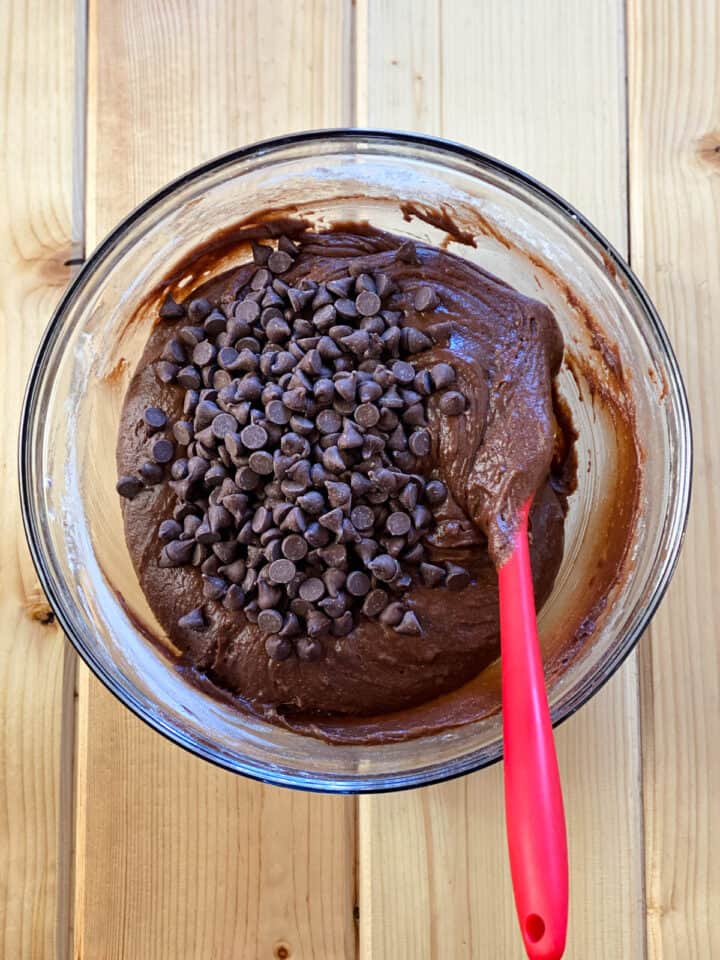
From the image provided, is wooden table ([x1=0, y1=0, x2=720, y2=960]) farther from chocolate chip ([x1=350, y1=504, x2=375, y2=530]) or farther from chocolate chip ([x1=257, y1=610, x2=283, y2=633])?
chocolate chip ([x1=350, y1=504, x2=375, y2=530])

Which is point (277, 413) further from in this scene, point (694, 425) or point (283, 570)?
point (694, 425)

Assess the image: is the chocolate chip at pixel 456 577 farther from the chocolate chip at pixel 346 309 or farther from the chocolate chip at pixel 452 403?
the chocolate chip at pixel 346 309

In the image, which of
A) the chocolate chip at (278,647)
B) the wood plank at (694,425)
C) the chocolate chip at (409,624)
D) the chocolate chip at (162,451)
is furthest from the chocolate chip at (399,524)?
the wood plank at (694,425)

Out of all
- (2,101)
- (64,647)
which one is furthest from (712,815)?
(2,101)

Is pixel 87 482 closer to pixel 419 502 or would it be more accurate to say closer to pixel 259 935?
pixel 419 502

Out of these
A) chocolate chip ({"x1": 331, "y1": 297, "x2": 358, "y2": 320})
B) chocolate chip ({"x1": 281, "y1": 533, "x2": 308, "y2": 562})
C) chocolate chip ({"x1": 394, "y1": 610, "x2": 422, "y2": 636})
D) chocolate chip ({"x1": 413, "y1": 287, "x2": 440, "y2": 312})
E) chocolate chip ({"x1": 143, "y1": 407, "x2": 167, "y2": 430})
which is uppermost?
chocolate chip ({"x1": 413, "y1": 287, "x2": 440, "y2": 312})

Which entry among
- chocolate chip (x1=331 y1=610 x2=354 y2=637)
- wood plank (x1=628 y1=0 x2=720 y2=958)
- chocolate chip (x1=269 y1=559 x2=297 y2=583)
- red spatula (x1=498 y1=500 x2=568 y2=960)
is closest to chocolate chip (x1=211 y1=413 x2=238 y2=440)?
chocolate chip (x1=269 y1=559 x2=297 y2=583)
